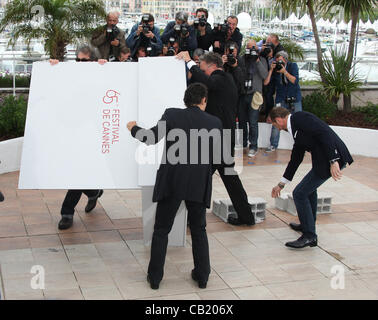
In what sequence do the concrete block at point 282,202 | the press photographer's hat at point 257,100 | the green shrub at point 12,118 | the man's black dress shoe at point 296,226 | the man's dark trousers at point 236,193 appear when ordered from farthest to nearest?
the press photographer's hat at point 257,100
the green shrub at point 12,118
the concrete block at point 282,202
the man's black dress shoe at point 296,226
the man's dark trousers at point 236,193

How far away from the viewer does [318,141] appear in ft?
18.7

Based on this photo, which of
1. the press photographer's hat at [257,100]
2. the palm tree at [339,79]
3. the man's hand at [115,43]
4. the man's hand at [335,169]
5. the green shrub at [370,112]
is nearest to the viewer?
the man's hand at [335,169]

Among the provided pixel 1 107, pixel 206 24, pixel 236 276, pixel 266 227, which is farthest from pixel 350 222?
pixel 1 107

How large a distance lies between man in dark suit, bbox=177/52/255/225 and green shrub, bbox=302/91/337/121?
15.2ft

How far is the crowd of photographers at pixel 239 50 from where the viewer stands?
8.74 m

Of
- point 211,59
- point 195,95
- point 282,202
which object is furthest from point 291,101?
point 195,95

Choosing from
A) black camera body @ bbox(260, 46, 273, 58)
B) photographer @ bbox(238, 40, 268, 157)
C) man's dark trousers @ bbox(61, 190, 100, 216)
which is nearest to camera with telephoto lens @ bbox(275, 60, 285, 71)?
photographer @ bbox(238, 40, 268, 157)

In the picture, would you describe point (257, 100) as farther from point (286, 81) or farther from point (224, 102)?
point (224, 102)

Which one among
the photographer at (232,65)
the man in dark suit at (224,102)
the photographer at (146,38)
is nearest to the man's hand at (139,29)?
the photographer at (146,38)

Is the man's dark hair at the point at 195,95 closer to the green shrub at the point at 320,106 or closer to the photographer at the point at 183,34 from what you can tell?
the photographer at the point at 183,34

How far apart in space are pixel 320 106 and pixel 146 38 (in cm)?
366

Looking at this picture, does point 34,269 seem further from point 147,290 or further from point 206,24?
point 206,24

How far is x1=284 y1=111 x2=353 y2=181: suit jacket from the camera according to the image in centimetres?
564

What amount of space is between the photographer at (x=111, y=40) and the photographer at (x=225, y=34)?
4.99 ft
